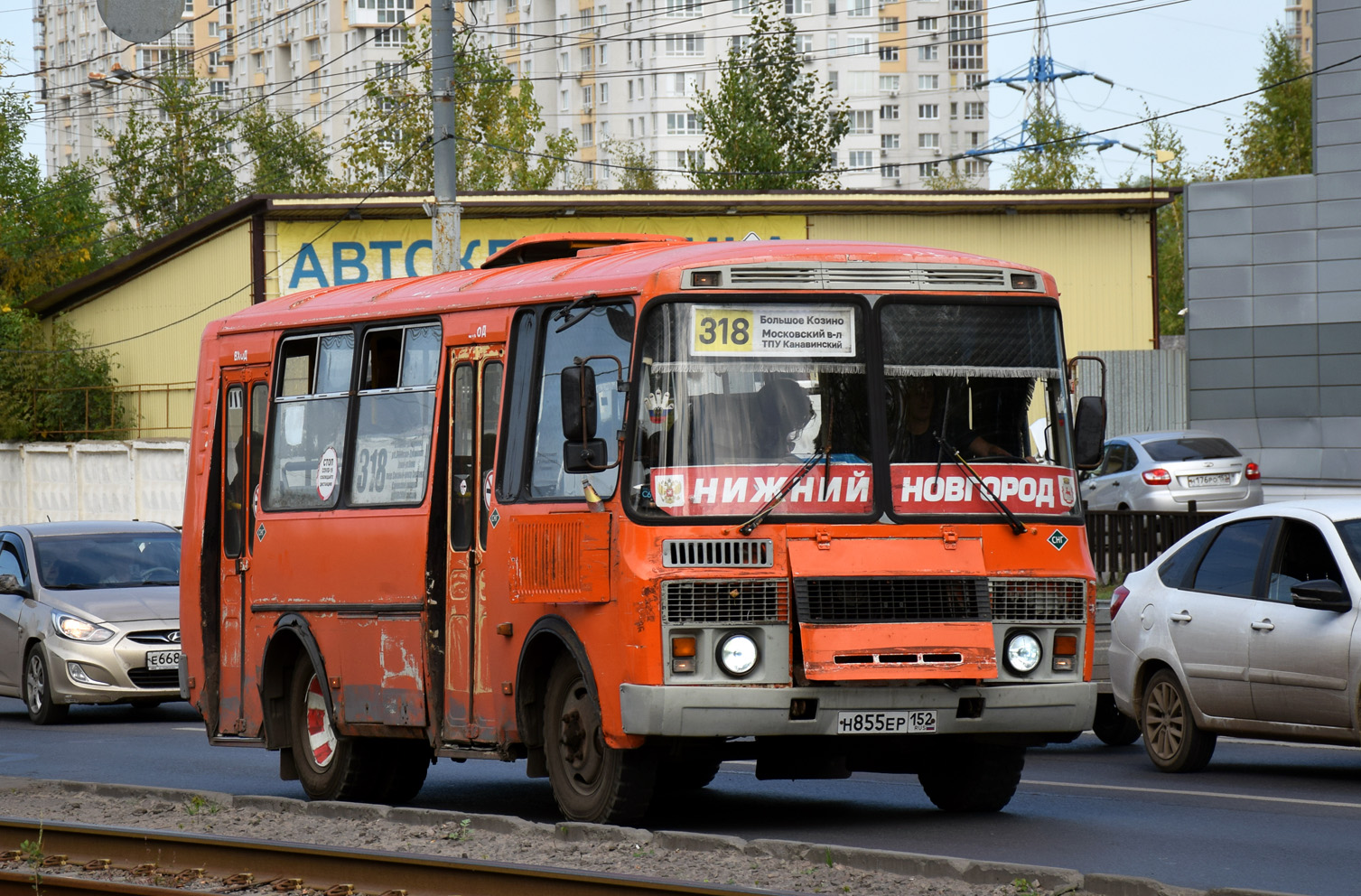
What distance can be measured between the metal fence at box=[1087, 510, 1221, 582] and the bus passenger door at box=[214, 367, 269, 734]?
12276mm

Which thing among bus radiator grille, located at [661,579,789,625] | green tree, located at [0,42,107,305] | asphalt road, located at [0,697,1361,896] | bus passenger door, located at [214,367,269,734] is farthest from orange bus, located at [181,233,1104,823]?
green tree, located at [0,42,107,305]

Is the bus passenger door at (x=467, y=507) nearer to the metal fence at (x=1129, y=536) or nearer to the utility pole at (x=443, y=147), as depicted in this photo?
the utility pole at (x=443, y=147)

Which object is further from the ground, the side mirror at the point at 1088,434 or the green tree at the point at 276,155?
the green tree at the point at 276,155

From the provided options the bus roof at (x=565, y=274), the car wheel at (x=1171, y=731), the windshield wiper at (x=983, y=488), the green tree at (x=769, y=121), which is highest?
the green tree at (x=769, y=121)

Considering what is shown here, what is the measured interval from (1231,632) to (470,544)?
4.48 m

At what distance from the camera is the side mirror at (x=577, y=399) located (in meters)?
8.87

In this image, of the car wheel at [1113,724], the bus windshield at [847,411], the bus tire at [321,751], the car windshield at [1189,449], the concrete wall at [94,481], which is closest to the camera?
the bus windshield at [847,411]

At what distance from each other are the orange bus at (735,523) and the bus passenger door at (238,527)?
1.52 meters

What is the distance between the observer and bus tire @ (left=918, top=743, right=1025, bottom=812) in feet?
33.6

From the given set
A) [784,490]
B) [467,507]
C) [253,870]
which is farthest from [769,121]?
[253,870]

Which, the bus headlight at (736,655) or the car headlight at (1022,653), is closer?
the bus headlight at (736,655)

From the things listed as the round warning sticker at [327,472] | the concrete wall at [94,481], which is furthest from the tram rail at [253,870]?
the concrete wall at [94,481]

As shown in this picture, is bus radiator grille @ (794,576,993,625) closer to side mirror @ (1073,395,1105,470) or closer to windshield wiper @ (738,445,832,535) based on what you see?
windshield wiper @ (738,445,832,535)

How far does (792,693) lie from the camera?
8.92 metres
